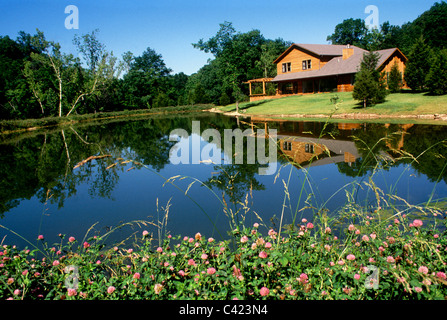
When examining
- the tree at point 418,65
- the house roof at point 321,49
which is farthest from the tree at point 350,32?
the tree at point 418,65

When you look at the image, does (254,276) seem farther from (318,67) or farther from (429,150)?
(318,67)

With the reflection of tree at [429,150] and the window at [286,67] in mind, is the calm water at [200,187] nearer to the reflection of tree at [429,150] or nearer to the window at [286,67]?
the reflection of tree at [429,150]

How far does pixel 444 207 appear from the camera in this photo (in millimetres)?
4215

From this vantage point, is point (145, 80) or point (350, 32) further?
point (350, 32)

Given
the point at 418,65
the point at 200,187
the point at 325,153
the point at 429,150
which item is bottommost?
the point at 200,187

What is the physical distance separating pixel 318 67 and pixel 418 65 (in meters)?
12.6

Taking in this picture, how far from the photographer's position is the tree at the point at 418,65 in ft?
72.3

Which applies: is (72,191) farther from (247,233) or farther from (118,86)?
(118,86)

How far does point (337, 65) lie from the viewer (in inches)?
1234

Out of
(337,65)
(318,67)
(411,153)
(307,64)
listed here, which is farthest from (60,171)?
(307,64)

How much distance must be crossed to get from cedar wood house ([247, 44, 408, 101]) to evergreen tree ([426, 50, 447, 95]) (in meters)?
8.82

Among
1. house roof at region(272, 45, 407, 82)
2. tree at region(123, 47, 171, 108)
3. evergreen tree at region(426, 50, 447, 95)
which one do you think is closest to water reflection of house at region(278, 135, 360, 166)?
evergreen tree at region(426, 50, 447, 95)

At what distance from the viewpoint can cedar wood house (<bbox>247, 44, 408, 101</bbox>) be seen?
29547 mm
